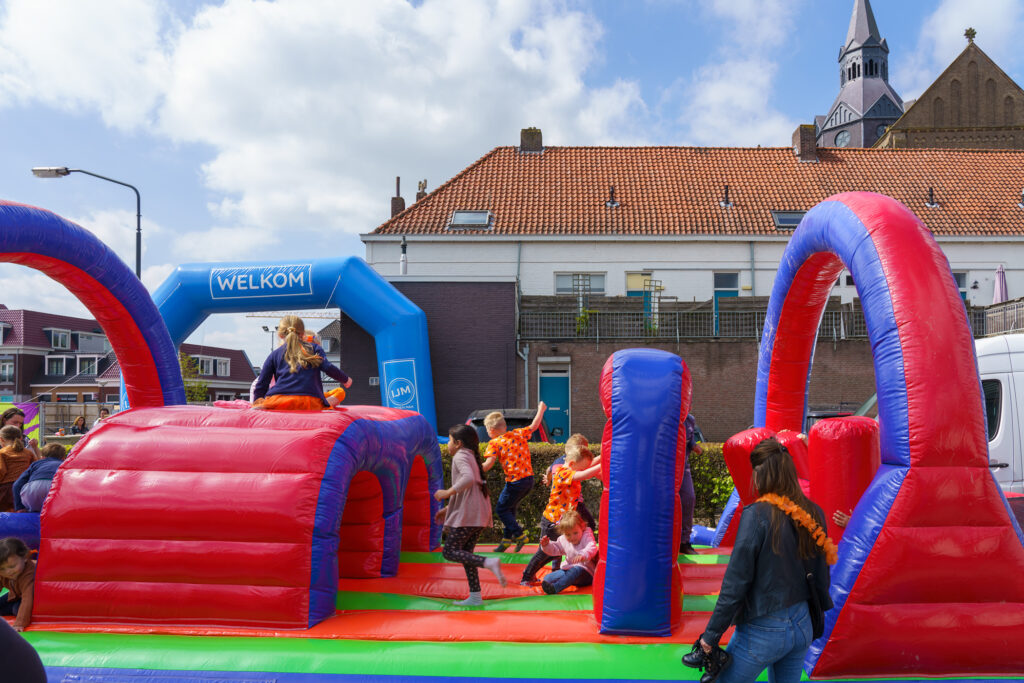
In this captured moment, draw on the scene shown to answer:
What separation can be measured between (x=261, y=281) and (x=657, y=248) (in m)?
12.4

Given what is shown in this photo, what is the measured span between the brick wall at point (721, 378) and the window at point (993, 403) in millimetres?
9147

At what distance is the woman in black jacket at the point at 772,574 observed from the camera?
321cm

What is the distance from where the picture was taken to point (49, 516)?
16.0 ft

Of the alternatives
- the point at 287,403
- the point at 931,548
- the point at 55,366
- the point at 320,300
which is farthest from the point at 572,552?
the point at 55,366

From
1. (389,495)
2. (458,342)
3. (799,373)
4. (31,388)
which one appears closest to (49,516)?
(389,495)

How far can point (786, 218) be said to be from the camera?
21.9 metres

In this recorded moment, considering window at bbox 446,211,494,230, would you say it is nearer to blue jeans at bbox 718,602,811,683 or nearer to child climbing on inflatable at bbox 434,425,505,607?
child climbing on inflatable at bbox 434,425,505,607

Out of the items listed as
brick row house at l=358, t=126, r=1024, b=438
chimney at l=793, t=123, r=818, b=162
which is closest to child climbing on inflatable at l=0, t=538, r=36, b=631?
brick row house at l=358, t=126, r=1024, b=438

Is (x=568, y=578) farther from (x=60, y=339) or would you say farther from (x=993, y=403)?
(x=60, y=339)

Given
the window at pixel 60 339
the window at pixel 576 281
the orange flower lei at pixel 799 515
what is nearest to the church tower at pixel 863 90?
the window at pixel 576 281

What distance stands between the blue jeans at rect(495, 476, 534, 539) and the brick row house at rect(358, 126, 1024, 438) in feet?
28.9

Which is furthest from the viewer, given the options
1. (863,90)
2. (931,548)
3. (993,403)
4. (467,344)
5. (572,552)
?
(863,90)

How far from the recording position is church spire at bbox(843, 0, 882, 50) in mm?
60312

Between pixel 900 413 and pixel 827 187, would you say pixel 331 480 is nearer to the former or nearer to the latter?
pixel 900 413
